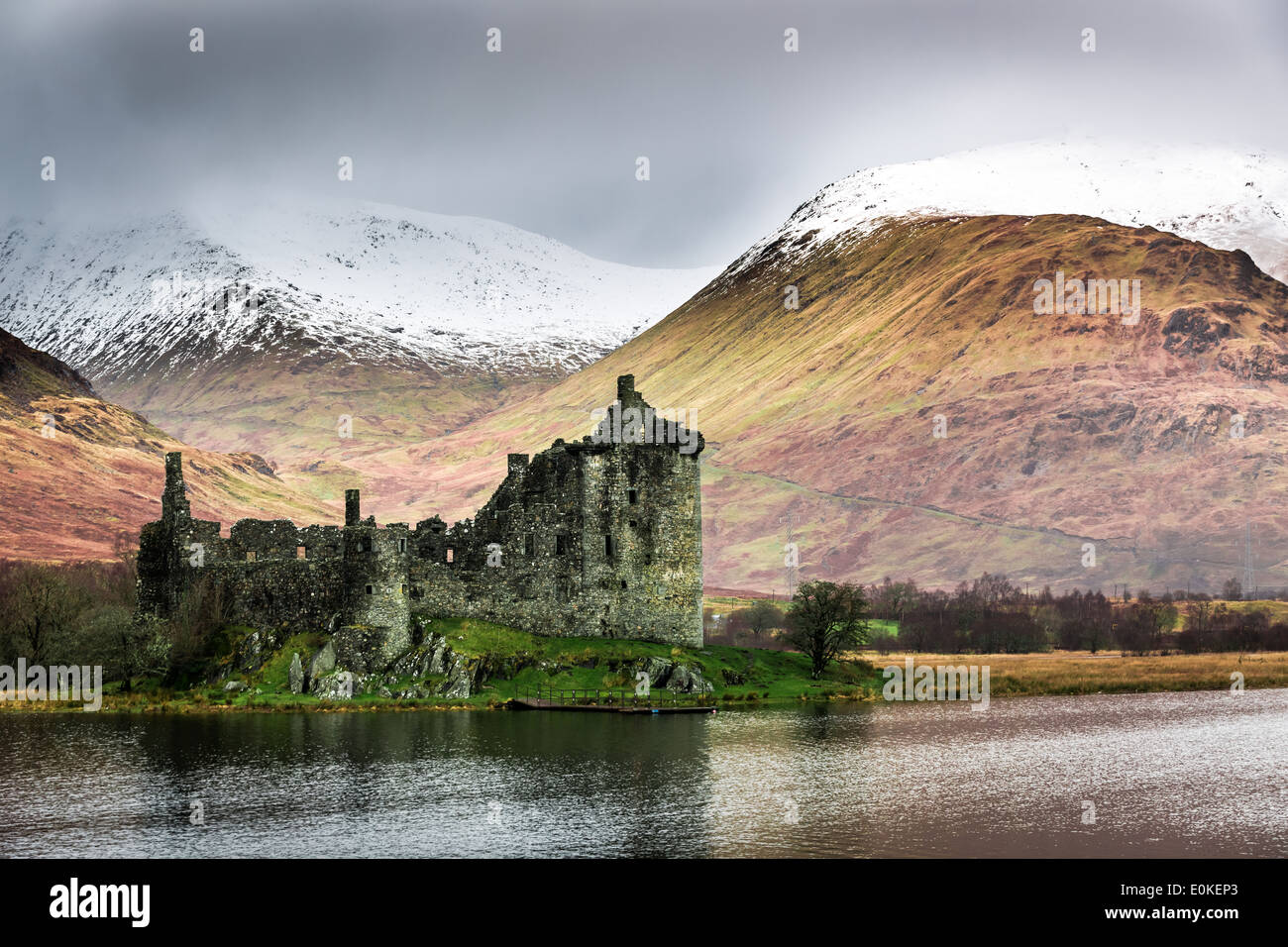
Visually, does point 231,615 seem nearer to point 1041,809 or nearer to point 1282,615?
point 1041,809

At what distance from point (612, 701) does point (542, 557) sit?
1084cm

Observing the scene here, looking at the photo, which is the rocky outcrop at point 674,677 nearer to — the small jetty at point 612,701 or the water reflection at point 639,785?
the small jetty at point 612,701

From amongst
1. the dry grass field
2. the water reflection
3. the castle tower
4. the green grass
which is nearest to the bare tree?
the green grass

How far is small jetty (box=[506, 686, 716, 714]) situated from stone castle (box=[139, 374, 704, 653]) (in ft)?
18.2

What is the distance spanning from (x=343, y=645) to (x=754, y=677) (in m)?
23.4

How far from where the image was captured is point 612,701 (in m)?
71.8

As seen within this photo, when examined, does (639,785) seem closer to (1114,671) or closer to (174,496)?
(174,496)

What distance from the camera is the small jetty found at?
7062cm

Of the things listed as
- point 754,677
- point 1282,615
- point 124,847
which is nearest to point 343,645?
point 754,677

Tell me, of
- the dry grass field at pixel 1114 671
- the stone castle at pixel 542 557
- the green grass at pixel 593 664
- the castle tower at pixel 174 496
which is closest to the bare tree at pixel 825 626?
the green grass at pixel 593 664

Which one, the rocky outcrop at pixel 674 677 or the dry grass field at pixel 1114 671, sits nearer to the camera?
the rocky outcrop at pixel 674 677

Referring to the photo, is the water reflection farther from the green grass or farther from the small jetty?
the green grass

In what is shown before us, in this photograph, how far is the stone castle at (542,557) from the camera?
78.2 meters

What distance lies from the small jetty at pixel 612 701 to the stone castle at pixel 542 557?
556cm
